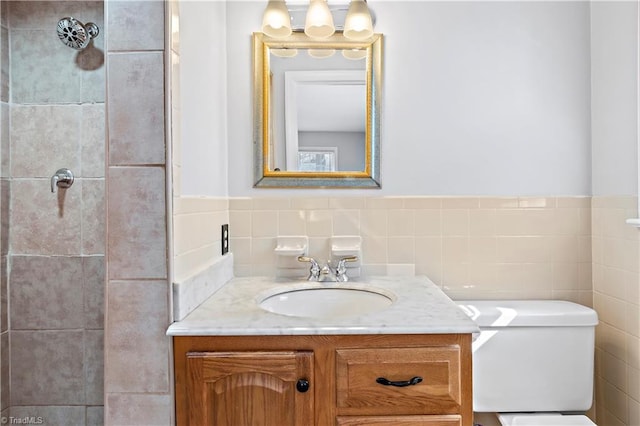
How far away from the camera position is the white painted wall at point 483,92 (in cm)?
170

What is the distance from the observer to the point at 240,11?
1.71 m

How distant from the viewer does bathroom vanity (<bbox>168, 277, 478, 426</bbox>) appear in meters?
1.03

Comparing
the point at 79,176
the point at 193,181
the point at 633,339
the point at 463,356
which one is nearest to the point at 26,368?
the point at 79,176

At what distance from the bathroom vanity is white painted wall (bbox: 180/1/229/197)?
0.48m

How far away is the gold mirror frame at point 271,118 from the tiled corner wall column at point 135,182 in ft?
2.17

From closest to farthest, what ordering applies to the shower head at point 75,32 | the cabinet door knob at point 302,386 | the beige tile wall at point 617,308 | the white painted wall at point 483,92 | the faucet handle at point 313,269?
1. the cabinet door knob at point 302,386
2. the shower head at point 75,32
3. the beige tile wall at point 617,308
4. the faucet handle at point 313,269
5. the white painted wall at point 483,92

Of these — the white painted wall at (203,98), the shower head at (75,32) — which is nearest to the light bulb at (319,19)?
the white painted wall at (203,98)

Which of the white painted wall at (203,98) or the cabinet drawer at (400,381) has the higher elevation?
the white painted wall at (203,98)

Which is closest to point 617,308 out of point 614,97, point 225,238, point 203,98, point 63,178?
point 614,97

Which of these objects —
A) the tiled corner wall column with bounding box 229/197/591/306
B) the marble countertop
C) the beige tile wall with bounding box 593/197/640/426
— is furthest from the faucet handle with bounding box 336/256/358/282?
the beige tile wall with bounding box 593/197/640/426

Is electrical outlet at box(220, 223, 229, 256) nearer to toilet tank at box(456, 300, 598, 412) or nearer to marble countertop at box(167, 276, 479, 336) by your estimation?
marble countertop at box(167, 276, 479, 336)

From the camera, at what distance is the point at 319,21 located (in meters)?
1.60

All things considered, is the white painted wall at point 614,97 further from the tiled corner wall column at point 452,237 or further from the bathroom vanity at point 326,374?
the bathroom vanity at point 326,374

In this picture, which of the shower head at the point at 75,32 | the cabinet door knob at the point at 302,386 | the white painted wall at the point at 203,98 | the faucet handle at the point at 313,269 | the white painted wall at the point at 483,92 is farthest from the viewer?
the white painted wall at the point at 483,92
